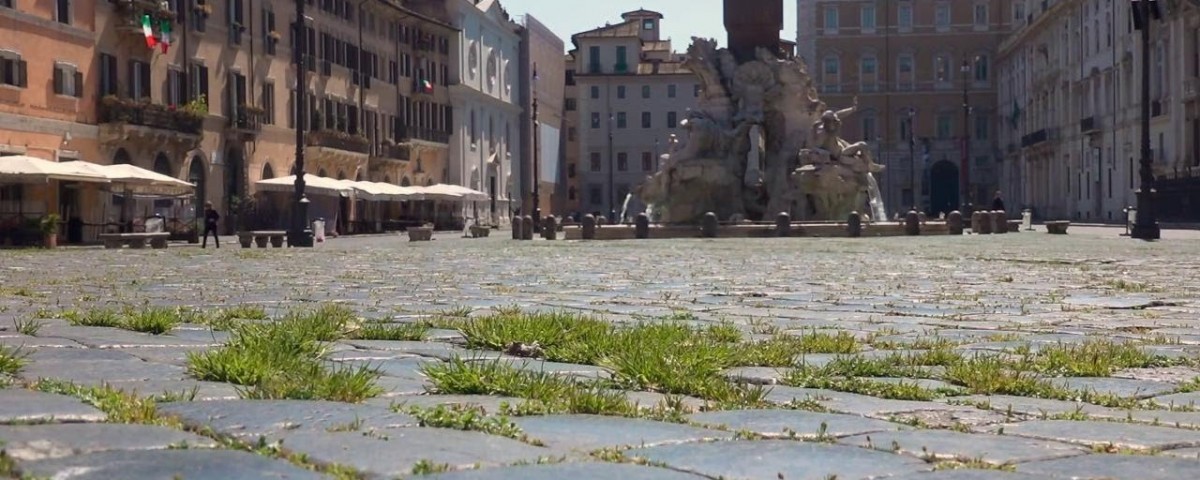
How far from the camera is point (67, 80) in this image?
39.6 m

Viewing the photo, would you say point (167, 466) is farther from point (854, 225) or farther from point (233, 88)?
point (233, 88)

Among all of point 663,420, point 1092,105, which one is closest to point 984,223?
point 1092,105

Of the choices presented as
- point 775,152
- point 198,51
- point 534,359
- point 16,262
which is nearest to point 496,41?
point 198,51

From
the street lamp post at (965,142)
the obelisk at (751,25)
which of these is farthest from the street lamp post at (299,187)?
the street lamp post at (965,142)

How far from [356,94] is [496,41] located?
76.6ft

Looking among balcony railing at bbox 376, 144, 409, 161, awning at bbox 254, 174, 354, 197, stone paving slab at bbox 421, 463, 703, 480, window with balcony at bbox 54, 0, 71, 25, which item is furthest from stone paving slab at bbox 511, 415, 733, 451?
balcony railing at bbox 376, 144, 409, 161

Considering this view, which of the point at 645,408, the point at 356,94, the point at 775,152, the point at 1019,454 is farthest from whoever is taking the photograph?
the point at 356,94

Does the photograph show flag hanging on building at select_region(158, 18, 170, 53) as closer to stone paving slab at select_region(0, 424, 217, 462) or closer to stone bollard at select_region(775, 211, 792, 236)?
stone bollard at select_region(775, 211, 792, 236)

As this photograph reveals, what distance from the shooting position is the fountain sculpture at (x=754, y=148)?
40.1m

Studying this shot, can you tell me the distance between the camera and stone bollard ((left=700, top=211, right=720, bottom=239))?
3628 centimetres

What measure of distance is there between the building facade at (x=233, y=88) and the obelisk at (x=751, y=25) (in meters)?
11.8

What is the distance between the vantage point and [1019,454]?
4266 mm

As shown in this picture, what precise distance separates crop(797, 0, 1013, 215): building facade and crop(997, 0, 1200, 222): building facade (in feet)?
8.09

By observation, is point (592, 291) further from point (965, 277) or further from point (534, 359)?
point (534, 359)
